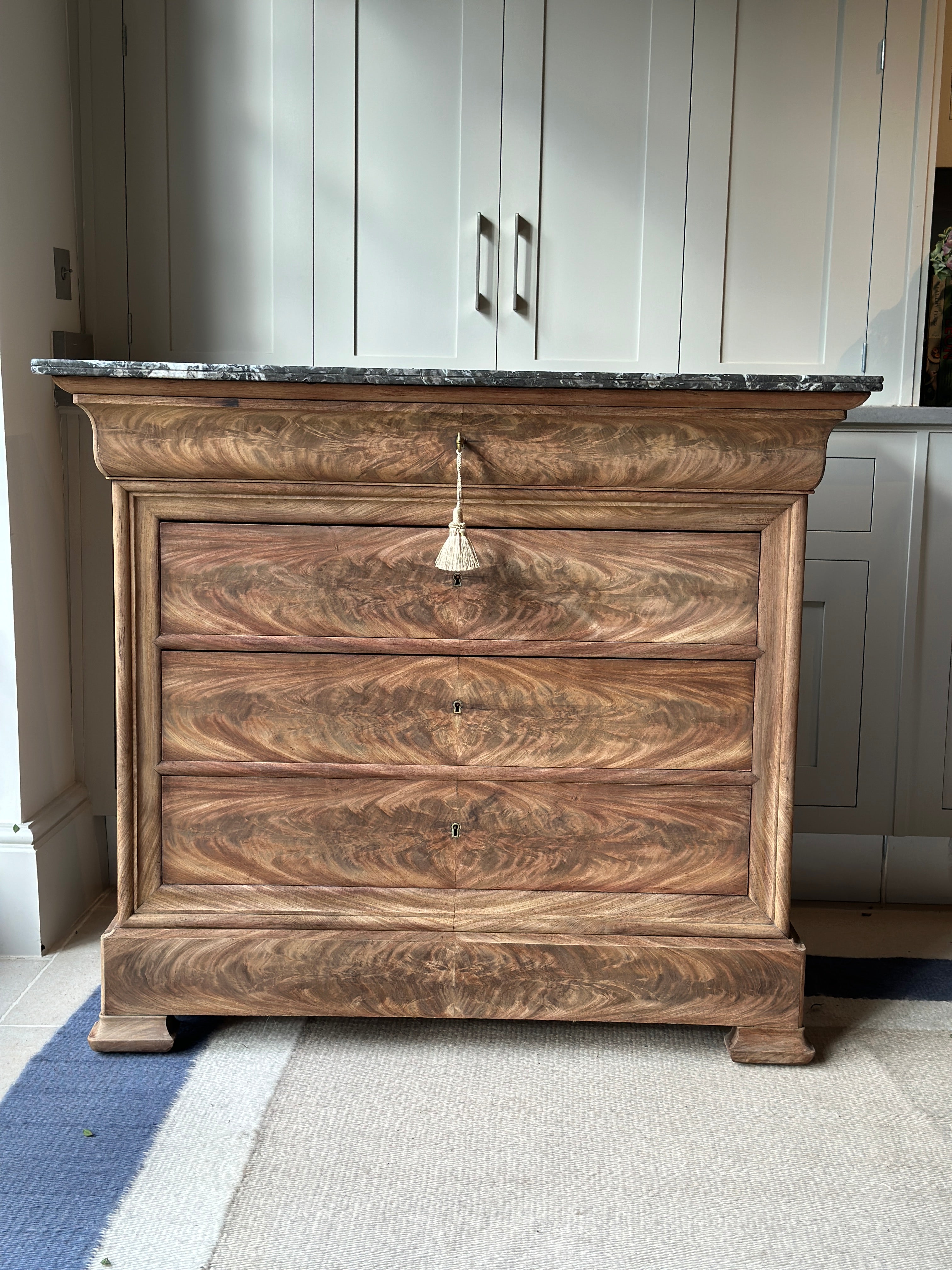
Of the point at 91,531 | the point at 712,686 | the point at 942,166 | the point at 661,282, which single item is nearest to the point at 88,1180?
the point at 712,686

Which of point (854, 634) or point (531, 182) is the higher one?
point (531, 182)

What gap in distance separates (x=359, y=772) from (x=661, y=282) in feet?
4.14

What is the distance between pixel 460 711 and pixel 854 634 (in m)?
1.08

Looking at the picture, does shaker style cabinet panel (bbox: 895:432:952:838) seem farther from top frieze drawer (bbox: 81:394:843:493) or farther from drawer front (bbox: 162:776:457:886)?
drawer front (bbox: 162:776:457:886)

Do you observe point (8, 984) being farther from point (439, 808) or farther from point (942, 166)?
point (942, 166)

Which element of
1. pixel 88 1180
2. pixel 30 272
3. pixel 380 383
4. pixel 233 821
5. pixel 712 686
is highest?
pixel 30 272

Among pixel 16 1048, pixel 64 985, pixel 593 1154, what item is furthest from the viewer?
pixel 64 985

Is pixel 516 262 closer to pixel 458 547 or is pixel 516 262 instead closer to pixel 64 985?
pixel 458 547

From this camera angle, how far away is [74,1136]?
1.38 meters

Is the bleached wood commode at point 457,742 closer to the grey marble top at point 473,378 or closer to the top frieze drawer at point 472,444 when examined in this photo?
the top frieze drawer at point 472,444

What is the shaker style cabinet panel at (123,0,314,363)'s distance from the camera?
2092 millimetres

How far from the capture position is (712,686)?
1552 mm

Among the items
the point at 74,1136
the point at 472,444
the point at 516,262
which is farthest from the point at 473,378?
the point at 74,1136

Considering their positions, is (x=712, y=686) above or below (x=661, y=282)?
below
